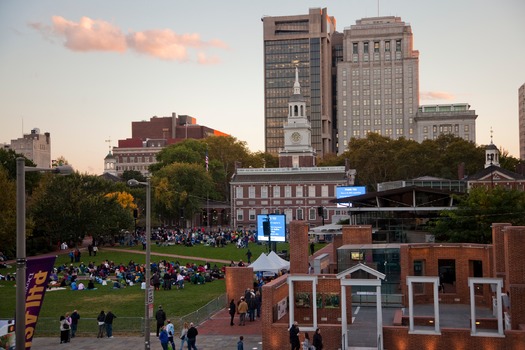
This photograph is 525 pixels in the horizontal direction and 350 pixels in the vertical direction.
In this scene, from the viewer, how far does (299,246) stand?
102 ft

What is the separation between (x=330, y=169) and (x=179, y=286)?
209 feet

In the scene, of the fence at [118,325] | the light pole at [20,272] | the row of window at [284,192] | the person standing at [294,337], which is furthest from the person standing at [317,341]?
the row of window at [284,192]

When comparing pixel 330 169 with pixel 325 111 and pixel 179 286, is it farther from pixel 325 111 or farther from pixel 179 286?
pixel 325 111

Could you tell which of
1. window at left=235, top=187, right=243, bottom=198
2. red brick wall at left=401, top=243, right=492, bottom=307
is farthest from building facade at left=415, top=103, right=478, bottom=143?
red brick wall at left=401, top=243, right=492, bottom=307

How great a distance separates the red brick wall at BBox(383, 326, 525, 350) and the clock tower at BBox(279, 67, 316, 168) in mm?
83524

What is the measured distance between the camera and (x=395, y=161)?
376 ft

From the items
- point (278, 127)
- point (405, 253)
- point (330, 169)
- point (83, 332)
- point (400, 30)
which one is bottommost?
point (83, 332)

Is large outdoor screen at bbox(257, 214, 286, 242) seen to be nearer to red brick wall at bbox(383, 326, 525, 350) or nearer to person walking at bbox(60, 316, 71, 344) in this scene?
person walking at bbox(60, 316, 71, 344)

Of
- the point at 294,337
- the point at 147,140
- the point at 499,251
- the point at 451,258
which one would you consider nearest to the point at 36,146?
the point at 147,140

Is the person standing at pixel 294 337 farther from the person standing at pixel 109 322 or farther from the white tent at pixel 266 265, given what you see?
the white tent at pixel 266 265

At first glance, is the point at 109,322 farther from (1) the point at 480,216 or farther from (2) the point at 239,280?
(1) the point at 480,216

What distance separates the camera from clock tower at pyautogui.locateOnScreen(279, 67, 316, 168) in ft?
352

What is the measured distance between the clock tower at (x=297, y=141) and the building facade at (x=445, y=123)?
88.4m

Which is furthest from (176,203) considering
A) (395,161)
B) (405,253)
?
(405,253)
